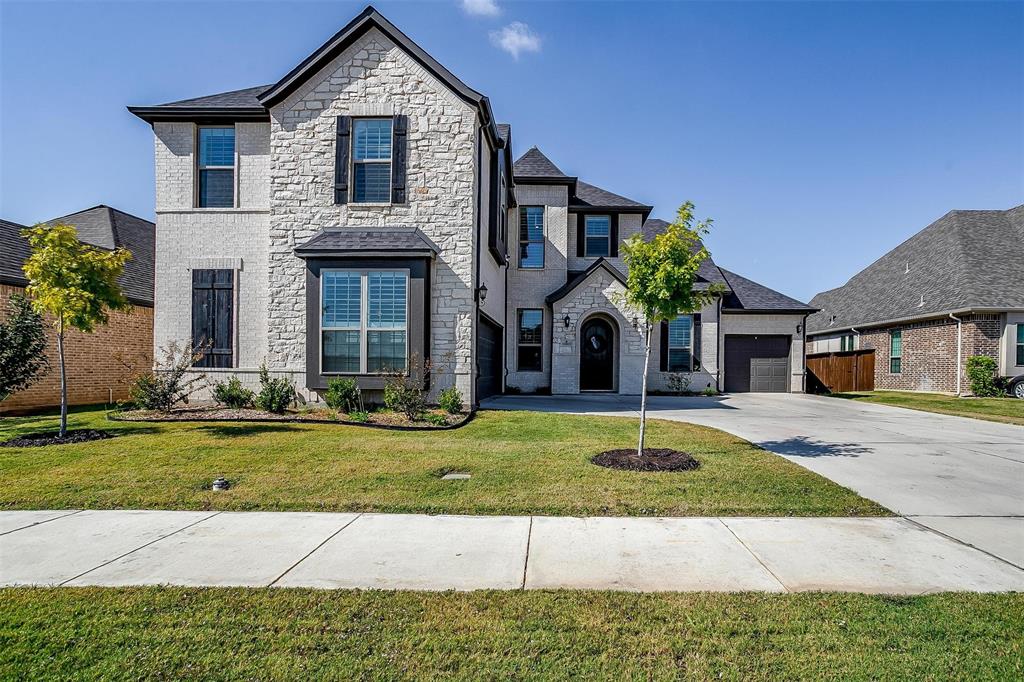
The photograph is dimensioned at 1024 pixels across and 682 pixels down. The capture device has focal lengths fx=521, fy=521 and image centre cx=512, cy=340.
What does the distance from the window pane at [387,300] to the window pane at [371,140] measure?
2966mm

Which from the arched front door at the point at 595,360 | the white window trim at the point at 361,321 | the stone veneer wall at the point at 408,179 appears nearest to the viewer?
the white window trim at the point at 361,321

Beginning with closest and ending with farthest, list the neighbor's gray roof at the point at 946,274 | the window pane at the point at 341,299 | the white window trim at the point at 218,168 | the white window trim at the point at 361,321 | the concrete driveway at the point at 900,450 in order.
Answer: the concrete driveway at the point at 900,450 < the white window trim at the point at 361,321 < the window pane at the point at 341,299 < the white window trim at the point at 218,168 < the neighbor's gray roof at the point at 946,274

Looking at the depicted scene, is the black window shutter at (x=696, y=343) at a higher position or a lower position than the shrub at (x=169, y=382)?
higher

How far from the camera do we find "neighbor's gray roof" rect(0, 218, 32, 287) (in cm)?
1245

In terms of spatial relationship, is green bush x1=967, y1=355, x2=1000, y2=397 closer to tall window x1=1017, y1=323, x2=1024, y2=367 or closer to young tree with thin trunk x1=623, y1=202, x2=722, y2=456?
tall window x1=1017, y1=323, x2=1024, y2=367

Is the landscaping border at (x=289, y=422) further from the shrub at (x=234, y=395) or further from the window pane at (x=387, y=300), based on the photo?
the window pane at (x=387, y=300)

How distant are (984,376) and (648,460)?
18088 mm

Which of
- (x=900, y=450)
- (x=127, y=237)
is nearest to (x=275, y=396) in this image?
(x=127, y=237)

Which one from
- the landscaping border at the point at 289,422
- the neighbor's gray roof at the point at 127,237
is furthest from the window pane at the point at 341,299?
the neighbor's gray roof at the point at 127,237

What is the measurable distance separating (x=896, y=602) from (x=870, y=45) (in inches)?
476

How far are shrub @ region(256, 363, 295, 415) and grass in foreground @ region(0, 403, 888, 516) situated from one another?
1804 millimetres

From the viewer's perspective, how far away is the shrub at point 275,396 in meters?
11.2

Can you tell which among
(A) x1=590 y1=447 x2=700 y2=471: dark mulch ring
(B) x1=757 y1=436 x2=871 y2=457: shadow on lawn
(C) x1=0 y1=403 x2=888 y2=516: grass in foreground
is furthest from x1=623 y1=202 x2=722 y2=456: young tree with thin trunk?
(B) x1=757 y1=436 x2=871 y2=457: shadow on lawn

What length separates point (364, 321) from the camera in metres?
11.7
